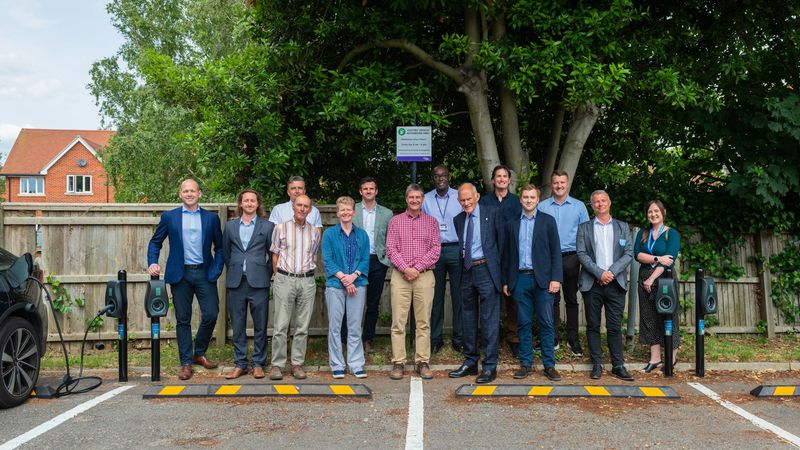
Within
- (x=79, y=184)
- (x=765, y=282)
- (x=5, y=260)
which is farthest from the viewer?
(x=79, y=184)

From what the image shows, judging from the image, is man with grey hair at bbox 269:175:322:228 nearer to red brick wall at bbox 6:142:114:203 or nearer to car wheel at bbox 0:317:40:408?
car wheel at bbox 0:317:40:408

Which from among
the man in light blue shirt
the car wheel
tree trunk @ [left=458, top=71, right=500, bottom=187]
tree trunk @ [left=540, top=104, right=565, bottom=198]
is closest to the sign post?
tree trunk @ [left=458, top=71, right=500, bottom=187]

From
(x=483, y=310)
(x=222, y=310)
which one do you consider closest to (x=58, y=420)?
(x=222, y=310)

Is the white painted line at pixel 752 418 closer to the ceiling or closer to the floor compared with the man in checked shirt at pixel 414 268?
closer to the floor

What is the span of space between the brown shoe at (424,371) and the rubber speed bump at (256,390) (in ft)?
2.94

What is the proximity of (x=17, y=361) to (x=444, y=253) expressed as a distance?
183 inches

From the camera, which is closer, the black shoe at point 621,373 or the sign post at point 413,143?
the black shoe at point 621,373

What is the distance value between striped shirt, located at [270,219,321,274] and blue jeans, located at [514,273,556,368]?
92.4 inches

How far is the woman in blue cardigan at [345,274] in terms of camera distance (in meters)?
7.60

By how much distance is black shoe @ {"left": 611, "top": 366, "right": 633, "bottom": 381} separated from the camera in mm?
7598

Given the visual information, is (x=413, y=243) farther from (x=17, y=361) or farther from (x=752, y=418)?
(x=17, y=361)

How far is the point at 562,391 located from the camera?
269 inches

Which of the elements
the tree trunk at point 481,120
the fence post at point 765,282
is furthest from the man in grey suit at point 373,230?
the fence post at point 765,282

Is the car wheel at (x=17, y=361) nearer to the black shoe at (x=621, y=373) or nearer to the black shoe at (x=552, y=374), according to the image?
the black shoe at (x=552, y=374)
